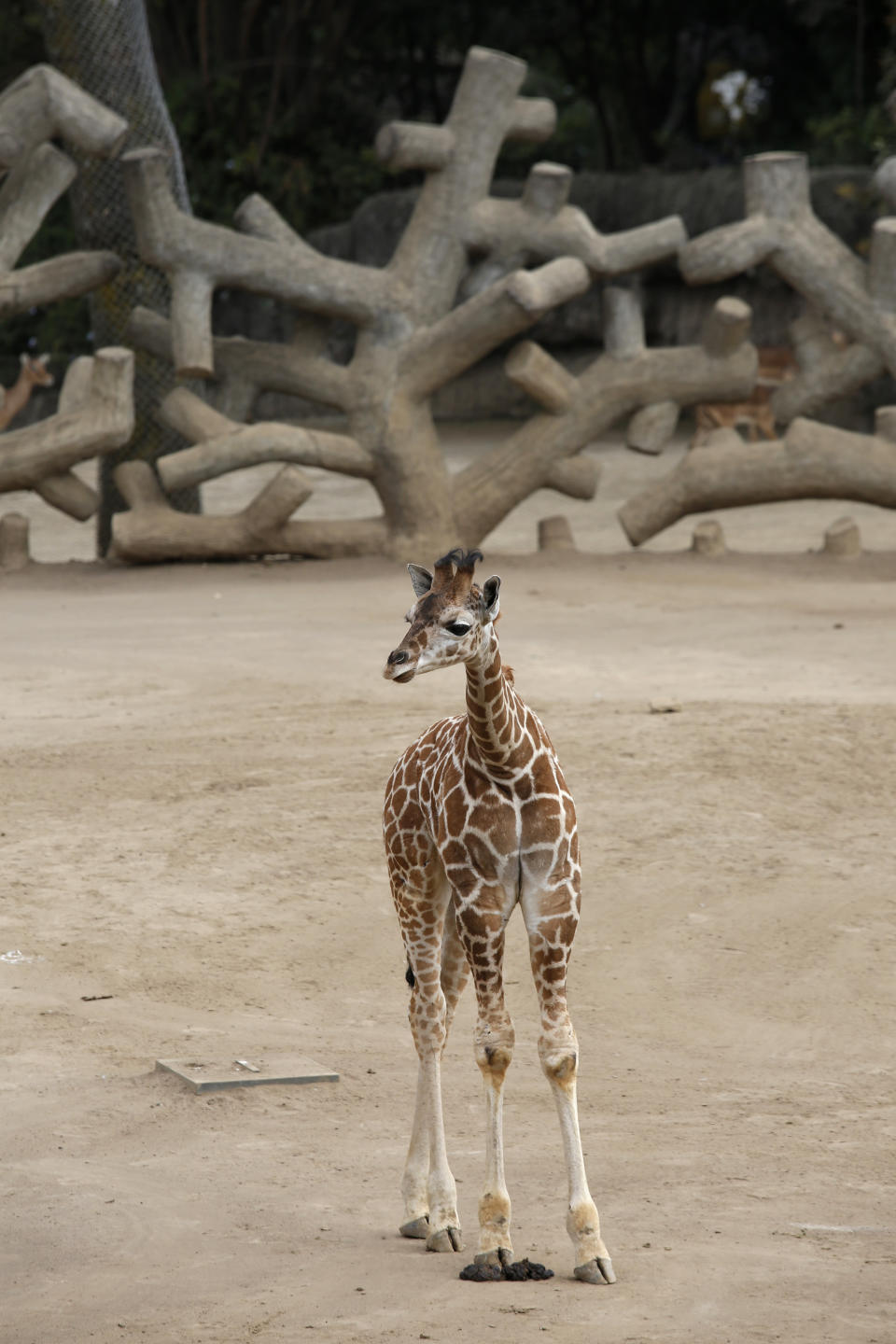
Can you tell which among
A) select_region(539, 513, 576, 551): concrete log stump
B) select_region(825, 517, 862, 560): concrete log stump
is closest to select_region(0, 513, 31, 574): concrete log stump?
select_region(539, 513, 576, 551): concrete log stump

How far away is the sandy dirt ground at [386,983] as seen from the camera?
375 centimetres

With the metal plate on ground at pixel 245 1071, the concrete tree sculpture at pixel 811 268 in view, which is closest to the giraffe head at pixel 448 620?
the metal plate on ground at pixel 245 1071

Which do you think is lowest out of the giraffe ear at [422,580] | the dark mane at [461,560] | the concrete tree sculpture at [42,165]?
the giraffe ear at [422,580]

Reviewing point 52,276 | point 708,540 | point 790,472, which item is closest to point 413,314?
point 52,276

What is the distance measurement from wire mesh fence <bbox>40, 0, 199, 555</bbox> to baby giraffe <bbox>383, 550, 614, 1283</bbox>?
10.2 metres

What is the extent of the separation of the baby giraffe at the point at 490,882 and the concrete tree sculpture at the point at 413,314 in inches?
344

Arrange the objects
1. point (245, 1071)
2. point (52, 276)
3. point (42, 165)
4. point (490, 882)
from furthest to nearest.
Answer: point (52, 276), point (42, 165), point (245, 1071), point (490, 882)

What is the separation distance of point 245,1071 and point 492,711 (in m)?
1.68

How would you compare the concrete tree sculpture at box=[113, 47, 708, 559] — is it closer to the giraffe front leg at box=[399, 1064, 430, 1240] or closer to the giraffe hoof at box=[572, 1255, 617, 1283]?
the giraffe front leg at box=[399, 1064, 430, 1240]

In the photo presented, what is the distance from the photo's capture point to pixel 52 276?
502 inches

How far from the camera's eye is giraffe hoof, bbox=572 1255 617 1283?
373 centimetres

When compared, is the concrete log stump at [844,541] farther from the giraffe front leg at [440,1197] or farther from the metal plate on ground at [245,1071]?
the giraffe front leg at [440,1197]

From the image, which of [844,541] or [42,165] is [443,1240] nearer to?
[844,541]

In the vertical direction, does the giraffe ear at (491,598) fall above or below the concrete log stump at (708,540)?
below
